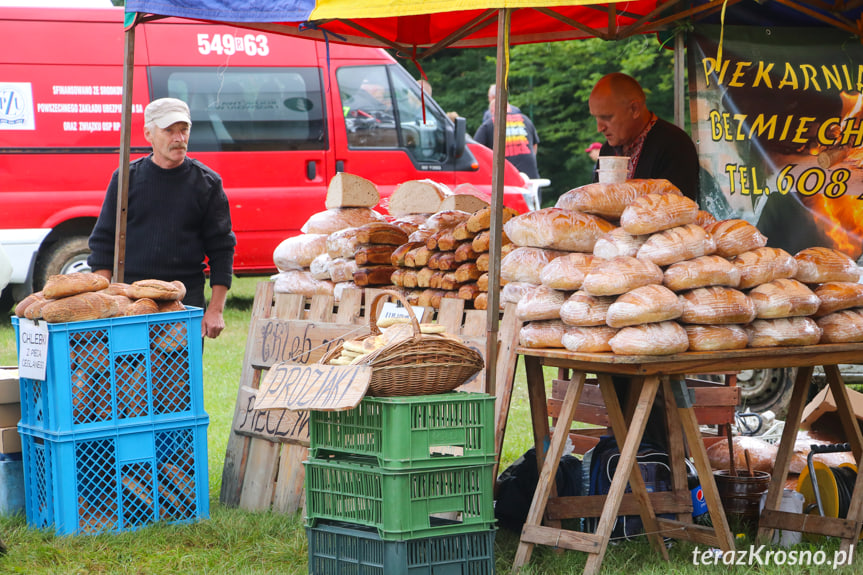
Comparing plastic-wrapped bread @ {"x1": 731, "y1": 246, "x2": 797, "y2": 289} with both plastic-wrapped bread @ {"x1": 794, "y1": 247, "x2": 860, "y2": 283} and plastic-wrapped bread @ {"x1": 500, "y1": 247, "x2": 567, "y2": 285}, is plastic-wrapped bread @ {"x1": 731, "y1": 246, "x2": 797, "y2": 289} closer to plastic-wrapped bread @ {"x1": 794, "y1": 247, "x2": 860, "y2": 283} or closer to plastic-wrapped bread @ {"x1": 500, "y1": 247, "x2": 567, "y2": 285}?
plastic-wrapped bread @ {"x1": 794, "y1": 247, "x2": 860, "y2": 283}

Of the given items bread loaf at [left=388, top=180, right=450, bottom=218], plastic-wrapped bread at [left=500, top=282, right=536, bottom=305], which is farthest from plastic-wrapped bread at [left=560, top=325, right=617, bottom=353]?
bread loaf at [left=388, top=180, right=450, bottom=218]

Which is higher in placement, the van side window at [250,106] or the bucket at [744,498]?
the van side window at [250,106]

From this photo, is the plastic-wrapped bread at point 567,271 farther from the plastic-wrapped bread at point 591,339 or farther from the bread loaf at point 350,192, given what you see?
the bread loaf at point 350,192

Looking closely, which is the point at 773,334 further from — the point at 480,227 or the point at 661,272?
the point at 480,227

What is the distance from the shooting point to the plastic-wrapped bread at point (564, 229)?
411 centimetres

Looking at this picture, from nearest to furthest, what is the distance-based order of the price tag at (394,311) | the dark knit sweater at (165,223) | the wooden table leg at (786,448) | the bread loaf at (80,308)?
the wooden table leg at (786,448) < the bread loaf at (80,308) < the price tag at (394,311) < the dark knit sweater at (165,223)

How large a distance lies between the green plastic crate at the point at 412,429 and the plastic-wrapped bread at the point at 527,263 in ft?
1.93

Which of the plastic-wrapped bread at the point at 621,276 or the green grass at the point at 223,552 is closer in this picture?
the plastic-wrapped bread at the point at 621,276

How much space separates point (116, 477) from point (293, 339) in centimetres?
114

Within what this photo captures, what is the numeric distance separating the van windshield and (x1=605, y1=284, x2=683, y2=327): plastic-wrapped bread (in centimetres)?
716

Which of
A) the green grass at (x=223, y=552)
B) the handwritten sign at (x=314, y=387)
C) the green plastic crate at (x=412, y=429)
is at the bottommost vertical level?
the green grass at (x=223, y=552)

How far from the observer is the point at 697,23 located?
5758 mm

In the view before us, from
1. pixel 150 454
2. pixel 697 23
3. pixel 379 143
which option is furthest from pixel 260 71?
pixel 150 454

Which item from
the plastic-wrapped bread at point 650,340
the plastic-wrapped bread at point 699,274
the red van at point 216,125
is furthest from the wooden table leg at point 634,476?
the red van at point 216,125
